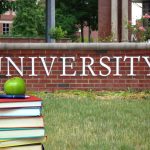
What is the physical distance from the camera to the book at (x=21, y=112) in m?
2.53

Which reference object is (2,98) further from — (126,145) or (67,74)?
(67,74)

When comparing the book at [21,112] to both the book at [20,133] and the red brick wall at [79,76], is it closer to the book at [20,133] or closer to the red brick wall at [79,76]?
the book at [20,133]

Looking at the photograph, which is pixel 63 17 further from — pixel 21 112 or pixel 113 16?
pixel 21 112

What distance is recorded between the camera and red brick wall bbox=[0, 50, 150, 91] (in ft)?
35.6

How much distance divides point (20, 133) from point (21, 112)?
0.10 meters

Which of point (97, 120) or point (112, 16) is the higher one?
point (112, 16)

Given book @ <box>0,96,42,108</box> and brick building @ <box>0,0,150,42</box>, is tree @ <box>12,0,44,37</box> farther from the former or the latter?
book @ <box>0,96,42,108</box>

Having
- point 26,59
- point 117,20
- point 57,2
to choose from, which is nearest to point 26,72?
point 26,59

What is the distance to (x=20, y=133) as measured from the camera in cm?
254

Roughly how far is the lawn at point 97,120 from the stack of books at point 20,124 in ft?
8.70

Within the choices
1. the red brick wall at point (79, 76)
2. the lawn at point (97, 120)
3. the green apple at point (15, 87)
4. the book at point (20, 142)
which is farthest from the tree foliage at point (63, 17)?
the book at point (20, 142)

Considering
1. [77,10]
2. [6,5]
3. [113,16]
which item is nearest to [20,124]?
[6,5]

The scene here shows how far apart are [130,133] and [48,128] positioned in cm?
103

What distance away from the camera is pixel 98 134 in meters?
6.04
